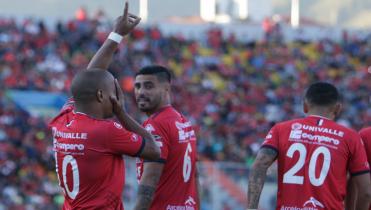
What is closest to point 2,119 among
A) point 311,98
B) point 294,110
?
point 294,110

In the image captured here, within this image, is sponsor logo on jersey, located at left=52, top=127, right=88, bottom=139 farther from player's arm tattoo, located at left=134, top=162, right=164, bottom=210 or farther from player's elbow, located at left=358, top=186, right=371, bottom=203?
player's elbow, located at left=358, top=186, right=371, bottom=203

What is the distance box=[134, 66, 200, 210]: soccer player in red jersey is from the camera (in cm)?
859

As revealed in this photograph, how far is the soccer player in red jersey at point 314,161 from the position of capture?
26.3 feet

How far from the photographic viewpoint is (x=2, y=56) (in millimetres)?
25656

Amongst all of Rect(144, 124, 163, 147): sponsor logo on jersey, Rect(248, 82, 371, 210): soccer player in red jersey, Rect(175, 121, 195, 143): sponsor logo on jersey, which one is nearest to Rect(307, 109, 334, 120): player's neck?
Rect(248, 82, 371, 210): soccer player in red jersey

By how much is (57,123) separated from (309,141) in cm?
216

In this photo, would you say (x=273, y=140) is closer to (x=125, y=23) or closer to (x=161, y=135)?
(x=161, y=135)

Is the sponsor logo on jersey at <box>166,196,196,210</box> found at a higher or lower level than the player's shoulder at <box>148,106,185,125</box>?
lower

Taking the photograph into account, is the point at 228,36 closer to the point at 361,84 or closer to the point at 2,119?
the point at 361,84

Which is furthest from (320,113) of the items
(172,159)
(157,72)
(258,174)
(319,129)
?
(157,72)

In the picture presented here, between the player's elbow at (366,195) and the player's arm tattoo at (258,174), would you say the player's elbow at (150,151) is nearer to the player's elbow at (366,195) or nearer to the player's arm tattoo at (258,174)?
the player's arm tattoo at (258,174)

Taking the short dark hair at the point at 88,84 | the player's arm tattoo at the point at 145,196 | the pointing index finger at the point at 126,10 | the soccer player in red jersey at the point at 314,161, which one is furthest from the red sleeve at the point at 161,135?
the short dark hair at the point at 88,84

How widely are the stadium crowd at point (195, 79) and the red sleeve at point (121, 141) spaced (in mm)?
12896

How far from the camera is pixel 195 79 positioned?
29.2 meters
